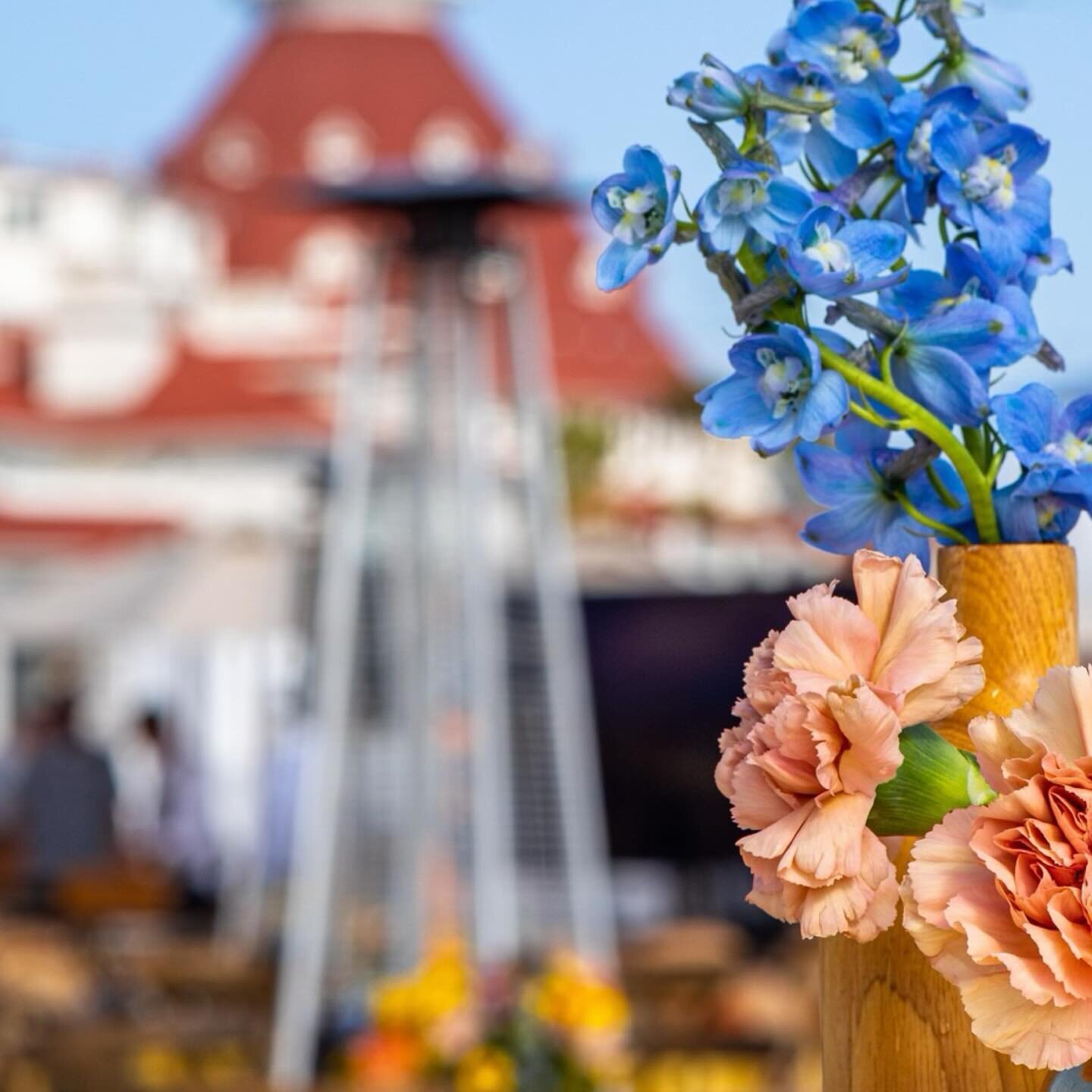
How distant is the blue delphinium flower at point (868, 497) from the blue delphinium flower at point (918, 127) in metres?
0.13

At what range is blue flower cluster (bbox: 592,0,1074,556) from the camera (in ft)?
3.62

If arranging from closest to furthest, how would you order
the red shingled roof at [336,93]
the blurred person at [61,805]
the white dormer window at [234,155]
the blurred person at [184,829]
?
the blurred person at [61,805] → the blurred person at [184,829] → the white dormer window at [234,155] → the red shingled roof at [336,93]

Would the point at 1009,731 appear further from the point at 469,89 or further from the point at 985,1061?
the point at 469,89

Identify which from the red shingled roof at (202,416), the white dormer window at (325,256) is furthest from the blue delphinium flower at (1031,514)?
the white dormer window at (325,256)

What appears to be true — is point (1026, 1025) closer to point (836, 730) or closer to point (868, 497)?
point (836, 730)

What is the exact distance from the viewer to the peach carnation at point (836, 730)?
1.00 m

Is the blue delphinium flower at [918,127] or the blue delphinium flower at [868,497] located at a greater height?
the blue delphinium flower at [918,127]

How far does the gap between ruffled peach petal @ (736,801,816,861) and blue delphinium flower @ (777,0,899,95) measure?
0.38 m

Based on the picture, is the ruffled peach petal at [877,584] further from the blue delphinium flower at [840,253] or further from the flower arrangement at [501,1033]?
the flower arrangement at [501,1033]

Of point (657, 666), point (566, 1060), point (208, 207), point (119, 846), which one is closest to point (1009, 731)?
point (566, 1060)

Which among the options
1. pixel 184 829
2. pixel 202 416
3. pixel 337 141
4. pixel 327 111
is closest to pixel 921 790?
pixel 184 829

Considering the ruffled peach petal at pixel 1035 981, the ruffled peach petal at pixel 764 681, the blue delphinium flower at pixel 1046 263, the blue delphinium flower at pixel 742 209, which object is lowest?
the ruffled peach petal at pixel 1035 981

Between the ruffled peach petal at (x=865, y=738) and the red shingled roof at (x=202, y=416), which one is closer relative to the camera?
the ruffled peach petal at (x=865, y=738)

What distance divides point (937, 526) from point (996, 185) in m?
0.17
